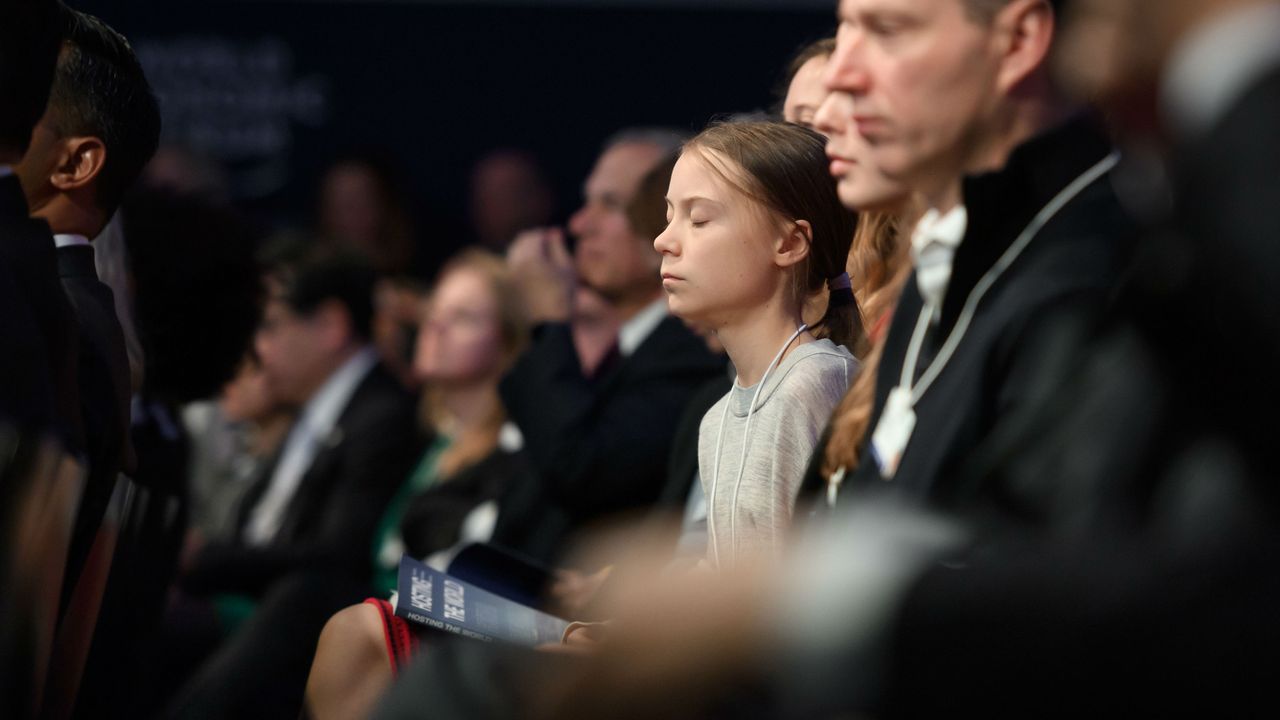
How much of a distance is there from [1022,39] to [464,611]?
1.10 m

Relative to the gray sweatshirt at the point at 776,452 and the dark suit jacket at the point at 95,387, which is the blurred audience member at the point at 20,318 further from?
the gray sweatshirt at the point at 776,452

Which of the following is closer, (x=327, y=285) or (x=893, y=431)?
(x=893, y=431)

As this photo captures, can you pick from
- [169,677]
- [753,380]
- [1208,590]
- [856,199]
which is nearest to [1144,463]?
[1208,590]

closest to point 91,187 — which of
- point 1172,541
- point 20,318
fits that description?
point 20,318

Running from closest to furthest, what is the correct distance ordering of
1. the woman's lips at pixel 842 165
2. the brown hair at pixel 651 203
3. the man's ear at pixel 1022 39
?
1. the man's ear at pixel 1022 39
2. the woman's lips at pixel 842 165
3. the brown hair at pixel 651 203

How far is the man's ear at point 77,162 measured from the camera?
2340 mm

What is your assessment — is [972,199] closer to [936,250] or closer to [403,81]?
[936,250]

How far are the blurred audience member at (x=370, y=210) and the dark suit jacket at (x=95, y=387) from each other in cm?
404

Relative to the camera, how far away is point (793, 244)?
2.18 m

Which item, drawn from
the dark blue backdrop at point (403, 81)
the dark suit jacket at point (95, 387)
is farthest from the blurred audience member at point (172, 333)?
the dark blue backdrop at point (403, 81)

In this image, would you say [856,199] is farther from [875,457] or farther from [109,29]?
[109,29]

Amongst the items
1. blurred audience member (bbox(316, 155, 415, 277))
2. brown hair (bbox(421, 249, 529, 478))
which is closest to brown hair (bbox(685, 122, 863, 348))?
brown hair (bbox(421, 249, 529, 478))

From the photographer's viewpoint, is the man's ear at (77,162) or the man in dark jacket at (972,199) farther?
the man's ear at (77,162)

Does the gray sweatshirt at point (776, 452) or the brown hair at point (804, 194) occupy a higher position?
the brown hair at point (804, 194)
